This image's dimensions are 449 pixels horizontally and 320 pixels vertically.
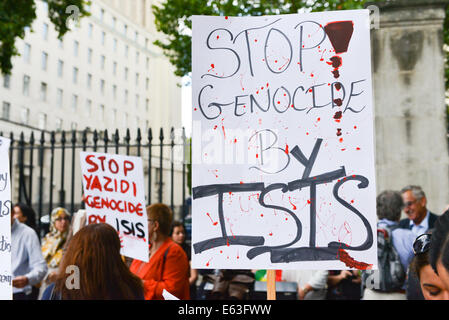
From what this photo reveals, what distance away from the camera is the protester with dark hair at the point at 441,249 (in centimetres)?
147

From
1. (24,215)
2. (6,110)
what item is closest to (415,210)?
(24,215)

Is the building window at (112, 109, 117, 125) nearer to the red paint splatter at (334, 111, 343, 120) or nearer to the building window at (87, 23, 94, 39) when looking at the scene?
the building window at (87, 23, 94, 39)

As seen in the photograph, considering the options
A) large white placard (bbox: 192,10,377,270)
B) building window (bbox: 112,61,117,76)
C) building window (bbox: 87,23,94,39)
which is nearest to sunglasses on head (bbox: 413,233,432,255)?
large white placard (bbox: 192,10,377,270)

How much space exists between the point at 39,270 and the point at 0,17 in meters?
7.55

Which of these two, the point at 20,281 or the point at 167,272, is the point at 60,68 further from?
the point at 167,272

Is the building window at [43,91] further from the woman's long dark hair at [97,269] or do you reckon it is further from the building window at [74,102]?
the woman's long dark hair at [97,269]

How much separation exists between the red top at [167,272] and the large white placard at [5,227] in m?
1.10

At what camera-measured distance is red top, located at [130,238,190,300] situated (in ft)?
11.4

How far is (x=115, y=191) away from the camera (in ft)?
13.1

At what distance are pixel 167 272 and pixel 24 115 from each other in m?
35.8

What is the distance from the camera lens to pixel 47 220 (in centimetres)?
754

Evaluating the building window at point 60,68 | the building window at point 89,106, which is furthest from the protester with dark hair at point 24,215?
the building window at point 89,106

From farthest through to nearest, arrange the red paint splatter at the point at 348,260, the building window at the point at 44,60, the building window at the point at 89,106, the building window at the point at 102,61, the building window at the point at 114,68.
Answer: the building window at the point at 114,68
the building window at the point at 102,61
the building window at the point at 89,106
the building window at the point at 44,60
the red paint splatter at the point at 348,260
